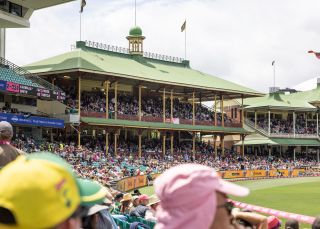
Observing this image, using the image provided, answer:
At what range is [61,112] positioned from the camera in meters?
47.7

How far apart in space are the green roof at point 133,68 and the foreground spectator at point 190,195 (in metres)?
46.2

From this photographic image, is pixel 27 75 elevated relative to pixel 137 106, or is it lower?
elevated

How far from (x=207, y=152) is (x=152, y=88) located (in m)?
9.23

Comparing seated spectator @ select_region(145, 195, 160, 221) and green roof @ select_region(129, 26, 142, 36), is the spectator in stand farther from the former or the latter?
green roof @ select_region(129, 26, 142, 36)

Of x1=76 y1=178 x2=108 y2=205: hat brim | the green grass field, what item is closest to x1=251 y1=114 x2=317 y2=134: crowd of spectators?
the green grass field

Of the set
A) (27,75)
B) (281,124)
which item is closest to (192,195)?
(27,75)

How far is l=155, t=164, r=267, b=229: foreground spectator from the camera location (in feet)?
8.77

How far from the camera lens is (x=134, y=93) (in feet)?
195

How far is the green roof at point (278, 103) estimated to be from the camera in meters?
75.3

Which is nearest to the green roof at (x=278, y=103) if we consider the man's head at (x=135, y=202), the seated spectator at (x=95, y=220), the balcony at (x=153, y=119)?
the balcony at (x=153, y=119)

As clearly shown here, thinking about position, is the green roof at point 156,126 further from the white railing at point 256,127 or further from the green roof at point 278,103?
the green roof at point 278,103

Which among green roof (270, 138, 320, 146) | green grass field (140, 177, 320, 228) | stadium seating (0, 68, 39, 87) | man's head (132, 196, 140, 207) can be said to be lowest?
green grass field (140, 177, 320, 228)

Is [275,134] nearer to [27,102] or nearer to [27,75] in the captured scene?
[27,75]

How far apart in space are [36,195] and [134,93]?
57346 mm
